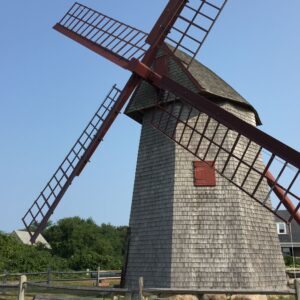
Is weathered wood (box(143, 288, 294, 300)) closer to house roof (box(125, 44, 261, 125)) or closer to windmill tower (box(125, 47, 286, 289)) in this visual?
windmill tower (box(125, 47, 286, 289))

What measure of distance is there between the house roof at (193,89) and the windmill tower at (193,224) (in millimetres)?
41

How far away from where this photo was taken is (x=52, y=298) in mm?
7848

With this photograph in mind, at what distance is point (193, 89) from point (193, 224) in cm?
361

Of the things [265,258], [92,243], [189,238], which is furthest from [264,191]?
[92,243]

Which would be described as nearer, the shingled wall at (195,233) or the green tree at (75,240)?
the shingled wall at (195,233)

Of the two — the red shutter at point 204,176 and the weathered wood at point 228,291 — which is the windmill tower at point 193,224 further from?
the weathered wood at point 228,291

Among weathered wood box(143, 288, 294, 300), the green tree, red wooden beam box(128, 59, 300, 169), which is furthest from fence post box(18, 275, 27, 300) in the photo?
the green tree

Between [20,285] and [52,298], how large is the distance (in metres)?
0.92

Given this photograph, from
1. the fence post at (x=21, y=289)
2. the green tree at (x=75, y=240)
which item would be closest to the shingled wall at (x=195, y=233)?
the fence post at (x=21, y=289)

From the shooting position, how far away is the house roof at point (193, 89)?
37.9 feet

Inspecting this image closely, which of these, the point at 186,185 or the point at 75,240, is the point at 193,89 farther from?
the point at 75,240

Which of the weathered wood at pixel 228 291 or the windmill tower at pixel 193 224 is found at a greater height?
the windmill tower at pixel 193 224

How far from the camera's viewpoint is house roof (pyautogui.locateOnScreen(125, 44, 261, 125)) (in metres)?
11.6

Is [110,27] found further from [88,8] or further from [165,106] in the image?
[165,106]
